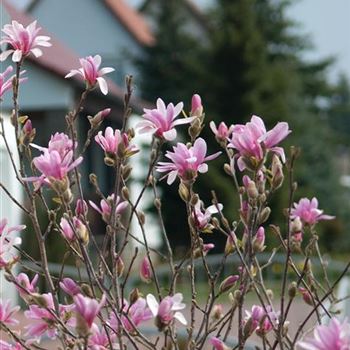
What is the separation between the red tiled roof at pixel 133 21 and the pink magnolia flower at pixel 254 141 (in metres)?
22.2

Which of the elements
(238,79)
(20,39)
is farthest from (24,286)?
(238,79)

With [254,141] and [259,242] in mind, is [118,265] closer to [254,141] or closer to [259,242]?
[259,242]

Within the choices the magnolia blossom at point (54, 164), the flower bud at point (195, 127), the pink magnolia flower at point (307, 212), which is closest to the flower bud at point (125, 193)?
the flower bud at point (195, 127)

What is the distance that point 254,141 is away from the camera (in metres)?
1.73

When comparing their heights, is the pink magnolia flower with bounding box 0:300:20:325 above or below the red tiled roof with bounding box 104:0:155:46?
below

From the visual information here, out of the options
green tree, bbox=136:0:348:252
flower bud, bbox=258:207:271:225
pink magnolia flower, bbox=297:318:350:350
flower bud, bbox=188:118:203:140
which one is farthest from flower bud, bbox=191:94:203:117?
green tree, bbox=136:0:348:252

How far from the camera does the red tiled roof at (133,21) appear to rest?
24516mm

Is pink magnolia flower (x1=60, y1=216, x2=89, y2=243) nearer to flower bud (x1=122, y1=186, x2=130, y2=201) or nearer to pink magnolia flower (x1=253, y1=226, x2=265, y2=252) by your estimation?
flower bud (x1=122, y1=186, x2=130, y2=201)

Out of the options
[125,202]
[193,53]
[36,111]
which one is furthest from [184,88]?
[125,202]

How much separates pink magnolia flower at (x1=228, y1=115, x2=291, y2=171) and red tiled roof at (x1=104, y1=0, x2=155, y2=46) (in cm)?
2219

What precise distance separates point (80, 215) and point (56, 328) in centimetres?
25

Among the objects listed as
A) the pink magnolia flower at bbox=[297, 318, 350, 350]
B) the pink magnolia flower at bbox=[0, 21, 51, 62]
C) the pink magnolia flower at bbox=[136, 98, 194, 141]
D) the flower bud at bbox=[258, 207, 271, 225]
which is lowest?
the pink magnolia flower at bbox=[297, 318, 350, 350]

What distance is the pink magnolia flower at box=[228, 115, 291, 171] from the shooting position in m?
1.73

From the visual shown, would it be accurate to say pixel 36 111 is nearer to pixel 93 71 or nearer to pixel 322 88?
pixel 93 71
